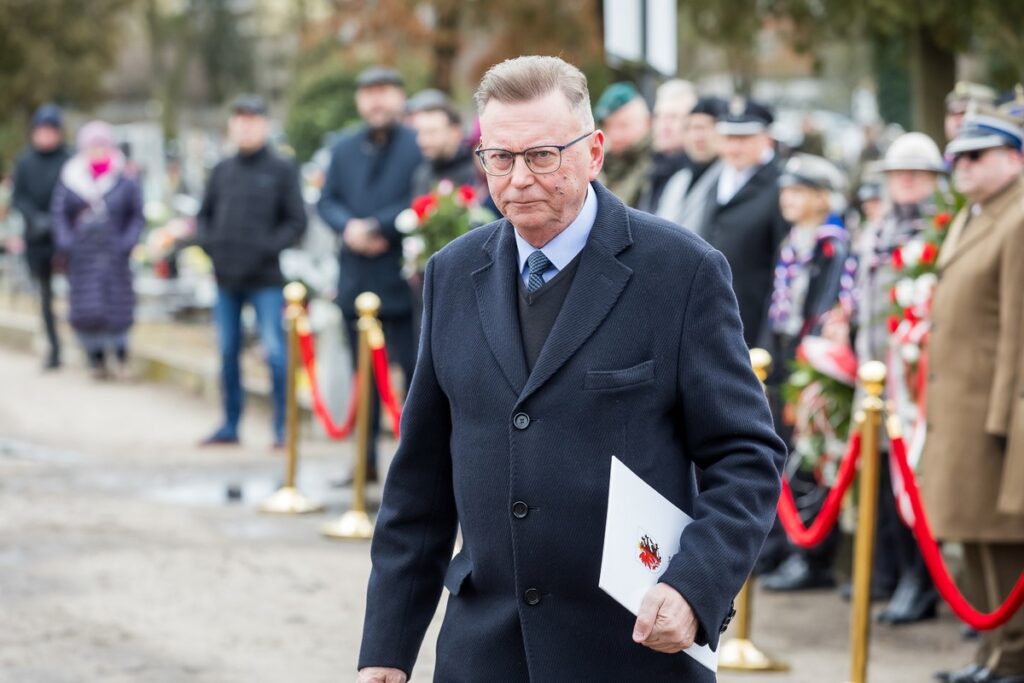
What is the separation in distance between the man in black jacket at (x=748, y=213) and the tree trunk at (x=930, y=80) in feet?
27.6

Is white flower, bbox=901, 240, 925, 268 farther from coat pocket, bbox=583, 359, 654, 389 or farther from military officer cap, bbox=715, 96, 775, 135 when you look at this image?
coat pocket, bbox=583, 359, 654, 389

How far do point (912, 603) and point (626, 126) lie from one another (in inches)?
108

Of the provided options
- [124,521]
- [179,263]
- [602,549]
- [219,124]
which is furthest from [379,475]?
[219,124]

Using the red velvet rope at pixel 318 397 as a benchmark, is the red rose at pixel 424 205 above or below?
above

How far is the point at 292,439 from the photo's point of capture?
1012 centimetres

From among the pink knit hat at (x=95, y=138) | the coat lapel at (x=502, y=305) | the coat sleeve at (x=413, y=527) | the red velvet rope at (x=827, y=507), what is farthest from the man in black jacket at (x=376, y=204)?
the coat lapel at (x=502, y=305)

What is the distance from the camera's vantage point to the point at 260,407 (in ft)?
46.0

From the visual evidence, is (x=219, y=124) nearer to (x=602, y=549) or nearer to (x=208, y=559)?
(x=208, y=559)

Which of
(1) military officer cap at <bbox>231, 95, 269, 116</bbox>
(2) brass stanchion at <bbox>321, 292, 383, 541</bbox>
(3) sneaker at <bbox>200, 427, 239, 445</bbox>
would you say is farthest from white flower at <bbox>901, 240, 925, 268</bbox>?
(3) sneaker at <bbox>200, 427, 239, 445</bbox>

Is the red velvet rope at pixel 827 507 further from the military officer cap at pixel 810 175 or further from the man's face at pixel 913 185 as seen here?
the military officer cap at pixel 810 175

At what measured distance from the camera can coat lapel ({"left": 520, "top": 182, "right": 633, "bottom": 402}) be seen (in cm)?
326

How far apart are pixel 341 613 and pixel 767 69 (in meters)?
41.2

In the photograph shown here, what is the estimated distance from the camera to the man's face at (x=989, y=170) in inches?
259

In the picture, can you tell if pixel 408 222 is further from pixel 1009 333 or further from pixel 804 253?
pixel 1009 333
